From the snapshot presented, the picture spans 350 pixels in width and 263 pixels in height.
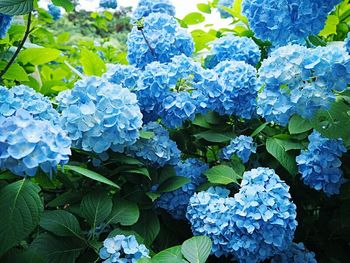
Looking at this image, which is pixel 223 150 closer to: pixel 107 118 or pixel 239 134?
pixel 239 134

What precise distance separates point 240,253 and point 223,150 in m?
0.38

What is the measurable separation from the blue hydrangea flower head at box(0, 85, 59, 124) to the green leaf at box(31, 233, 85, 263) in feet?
1.05

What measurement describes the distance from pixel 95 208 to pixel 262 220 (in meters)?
0.45

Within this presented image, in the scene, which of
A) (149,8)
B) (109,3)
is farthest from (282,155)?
(109,3)

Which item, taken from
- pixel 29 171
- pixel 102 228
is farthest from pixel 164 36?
pixel 29 171

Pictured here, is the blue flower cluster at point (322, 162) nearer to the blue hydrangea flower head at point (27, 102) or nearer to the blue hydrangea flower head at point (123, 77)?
the blue hydrangea flower head at point (123, 77)

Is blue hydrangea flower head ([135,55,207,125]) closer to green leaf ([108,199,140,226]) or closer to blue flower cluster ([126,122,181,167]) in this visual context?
blue flower cluster ([126,122,181,167])

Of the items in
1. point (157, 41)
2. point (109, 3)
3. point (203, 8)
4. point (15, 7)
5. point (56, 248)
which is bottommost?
point (109, 3)

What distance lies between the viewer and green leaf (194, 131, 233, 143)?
4.95 feet

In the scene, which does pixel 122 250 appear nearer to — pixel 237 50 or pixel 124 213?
pixel 124 213

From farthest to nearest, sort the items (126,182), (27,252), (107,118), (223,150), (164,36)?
(164,36) → (223,150) → (126,182) → (107,118) → (27,252)

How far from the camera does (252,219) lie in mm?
1236

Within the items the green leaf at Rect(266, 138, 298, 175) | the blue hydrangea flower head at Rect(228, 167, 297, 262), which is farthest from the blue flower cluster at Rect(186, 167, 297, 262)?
the green leaf at Rect(266, 138, 298, 175)

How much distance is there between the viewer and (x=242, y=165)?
1.49 metres
